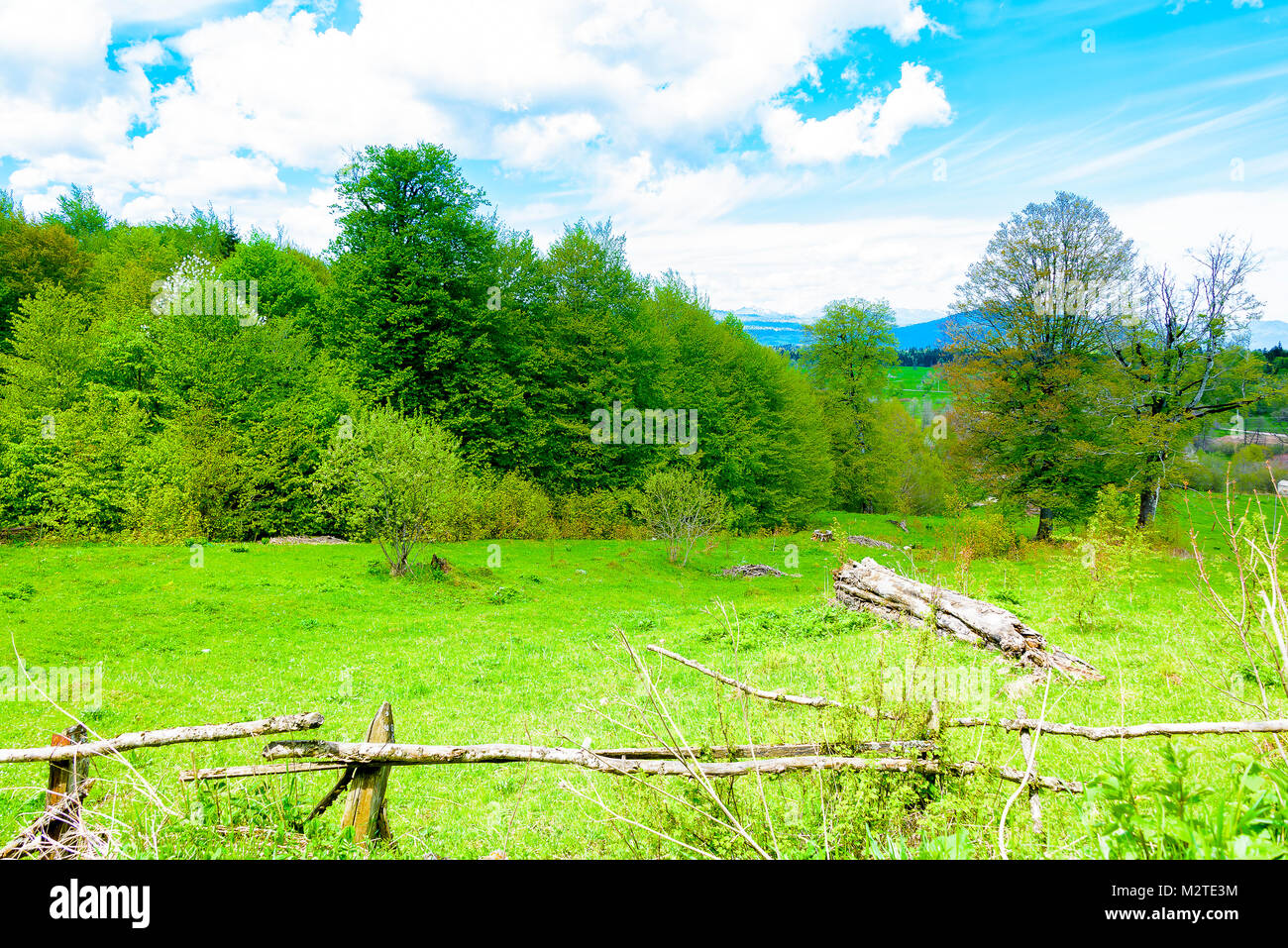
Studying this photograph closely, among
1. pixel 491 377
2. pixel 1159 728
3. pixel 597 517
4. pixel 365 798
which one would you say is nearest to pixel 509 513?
pixel 597 517

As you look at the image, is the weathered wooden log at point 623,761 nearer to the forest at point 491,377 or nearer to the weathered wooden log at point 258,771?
the weathered wooden log at point 258,771

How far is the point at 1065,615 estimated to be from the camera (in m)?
14.0

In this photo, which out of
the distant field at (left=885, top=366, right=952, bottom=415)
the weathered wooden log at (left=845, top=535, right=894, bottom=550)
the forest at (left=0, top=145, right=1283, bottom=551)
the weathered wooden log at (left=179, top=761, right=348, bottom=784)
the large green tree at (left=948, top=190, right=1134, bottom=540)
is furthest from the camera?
the distant field at (left=885, top=366, right=952, bottom=415)

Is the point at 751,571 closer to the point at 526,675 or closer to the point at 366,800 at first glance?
the point at 526,675

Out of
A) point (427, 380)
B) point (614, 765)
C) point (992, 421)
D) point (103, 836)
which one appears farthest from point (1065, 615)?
point (427, 380)

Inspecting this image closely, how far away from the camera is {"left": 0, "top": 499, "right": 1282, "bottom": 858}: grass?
422 cm

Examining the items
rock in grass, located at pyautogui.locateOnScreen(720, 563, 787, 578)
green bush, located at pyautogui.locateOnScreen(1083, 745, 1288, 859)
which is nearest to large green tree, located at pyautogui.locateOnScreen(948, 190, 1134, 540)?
rock in grass, located at pyautogui.locateOnScreen(720, 563, 787, 578)

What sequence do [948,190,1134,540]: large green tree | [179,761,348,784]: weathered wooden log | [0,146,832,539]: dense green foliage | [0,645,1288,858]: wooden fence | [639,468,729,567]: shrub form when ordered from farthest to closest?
[639,468,729,567]: shrub < [0,146,832,539]: dense green foliage < [948,190,1134,540]: large green tree < [179,761,348,784]: weathered wooden log < [0,645,1288,858]: wooden fence

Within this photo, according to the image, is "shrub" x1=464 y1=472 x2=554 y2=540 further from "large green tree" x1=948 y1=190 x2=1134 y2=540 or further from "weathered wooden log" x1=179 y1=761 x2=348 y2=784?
"weathered wooden log" x1=179 y1=761 x2=348 y2=784

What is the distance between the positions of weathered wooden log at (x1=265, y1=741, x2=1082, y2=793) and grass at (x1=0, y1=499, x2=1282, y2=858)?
12cm

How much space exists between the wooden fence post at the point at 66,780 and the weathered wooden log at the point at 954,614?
790 centimetres

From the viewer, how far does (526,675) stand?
13.7m

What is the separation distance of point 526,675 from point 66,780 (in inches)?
385
